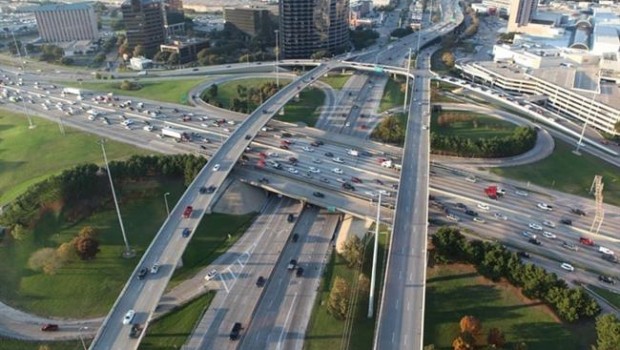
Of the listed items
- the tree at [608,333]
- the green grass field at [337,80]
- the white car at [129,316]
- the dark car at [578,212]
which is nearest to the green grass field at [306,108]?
the green grass field at [337,80]

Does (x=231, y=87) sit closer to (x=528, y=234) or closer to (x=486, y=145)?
(x=486, y=145)

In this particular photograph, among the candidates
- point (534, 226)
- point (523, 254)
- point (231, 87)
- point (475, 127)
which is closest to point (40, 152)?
point (231, 87)

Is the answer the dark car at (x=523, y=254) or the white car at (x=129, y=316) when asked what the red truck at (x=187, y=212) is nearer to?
the white car at (x=129, y=316)

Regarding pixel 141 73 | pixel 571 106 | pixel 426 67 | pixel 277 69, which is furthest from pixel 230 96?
pixel 571 106

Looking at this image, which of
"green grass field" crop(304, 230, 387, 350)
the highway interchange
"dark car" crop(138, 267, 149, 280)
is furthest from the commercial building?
"dark car" crop(138, 267, 149, 280)

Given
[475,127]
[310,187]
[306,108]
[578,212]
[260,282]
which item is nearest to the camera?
[260,282]
